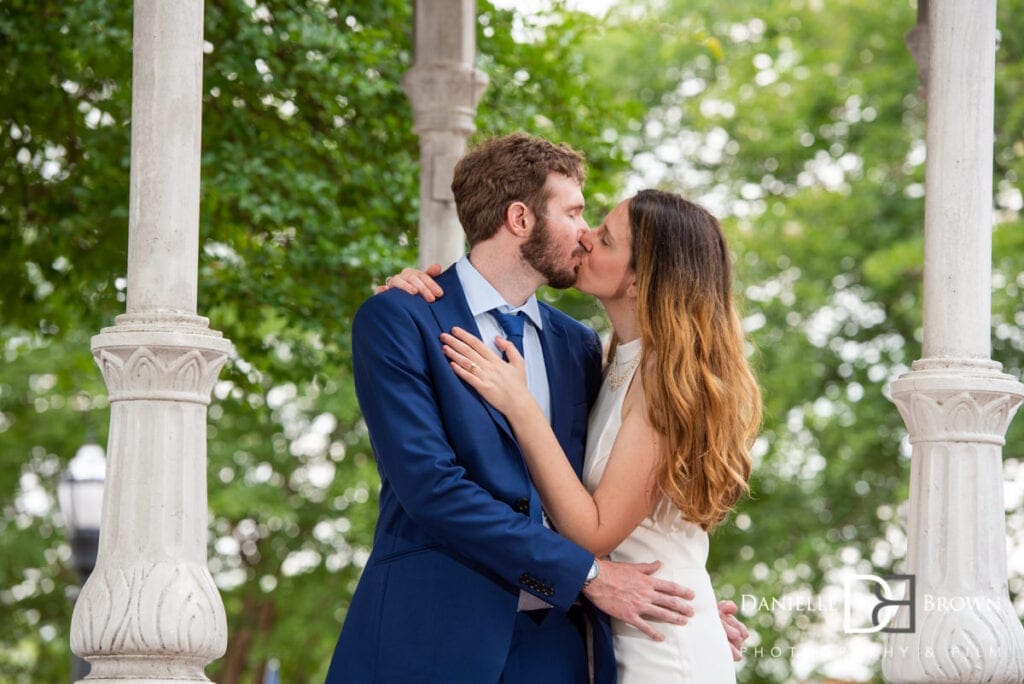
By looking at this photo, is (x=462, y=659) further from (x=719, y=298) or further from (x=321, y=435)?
(x=321, y=435)

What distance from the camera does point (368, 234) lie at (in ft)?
36.9

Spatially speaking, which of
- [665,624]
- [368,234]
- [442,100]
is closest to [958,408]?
[665,624]

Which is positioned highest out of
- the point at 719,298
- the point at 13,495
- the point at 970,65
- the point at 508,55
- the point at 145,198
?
the point at 508,55

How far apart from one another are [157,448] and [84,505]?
202 inches

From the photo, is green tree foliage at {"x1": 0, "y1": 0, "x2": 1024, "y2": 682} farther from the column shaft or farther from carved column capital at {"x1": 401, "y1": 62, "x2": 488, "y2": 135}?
the column shaft

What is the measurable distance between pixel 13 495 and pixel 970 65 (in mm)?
16347

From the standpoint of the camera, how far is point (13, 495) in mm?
20516

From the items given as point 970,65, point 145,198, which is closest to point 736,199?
point 970,65

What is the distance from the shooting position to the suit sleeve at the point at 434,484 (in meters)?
4.59

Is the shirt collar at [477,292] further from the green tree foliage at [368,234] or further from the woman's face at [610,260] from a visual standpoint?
the green tree foliage at [368,234]

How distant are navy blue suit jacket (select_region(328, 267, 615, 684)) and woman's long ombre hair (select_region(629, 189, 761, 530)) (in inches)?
17.2

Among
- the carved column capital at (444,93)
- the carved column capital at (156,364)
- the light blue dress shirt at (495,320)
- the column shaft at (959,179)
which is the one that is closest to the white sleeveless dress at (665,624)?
the light blue dress shirt at (495,320)

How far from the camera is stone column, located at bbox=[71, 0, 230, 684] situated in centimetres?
542

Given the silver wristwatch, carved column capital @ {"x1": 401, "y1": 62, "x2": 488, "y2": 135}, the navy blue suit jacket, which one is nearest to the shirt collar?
the navy blue suit jacket
